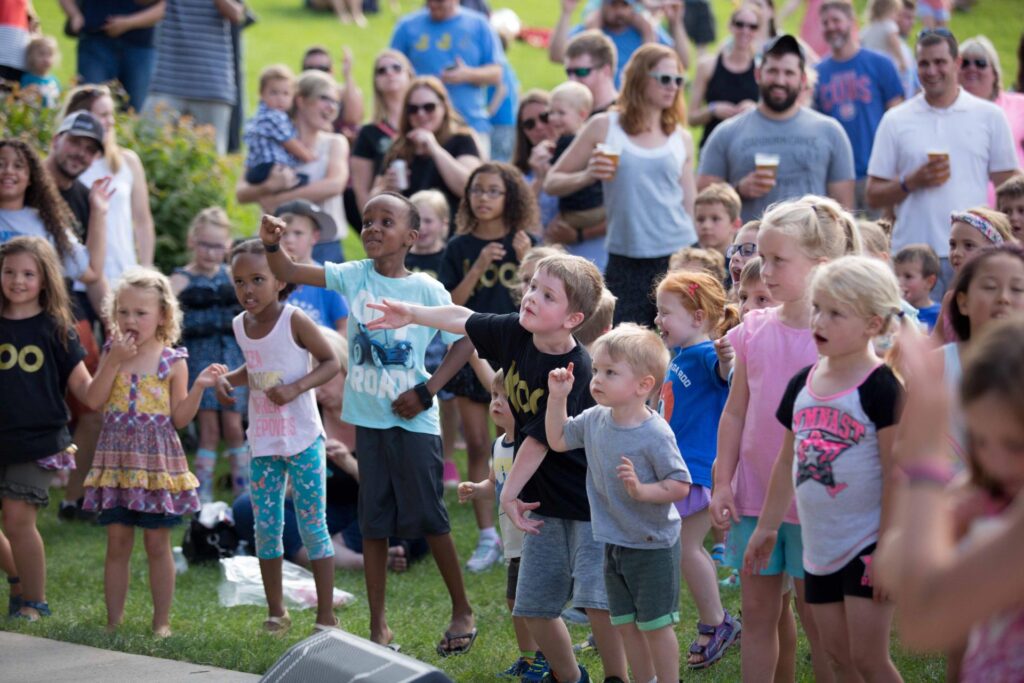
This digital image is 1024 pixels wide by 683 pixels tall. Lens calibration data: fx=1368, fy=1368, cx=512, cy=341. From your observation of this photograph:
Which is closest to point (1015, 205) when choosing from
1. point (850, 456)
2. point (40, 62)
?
point (850, 456)

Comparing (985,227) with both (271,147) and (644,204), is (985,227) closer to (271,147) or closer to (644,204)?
(644,204)

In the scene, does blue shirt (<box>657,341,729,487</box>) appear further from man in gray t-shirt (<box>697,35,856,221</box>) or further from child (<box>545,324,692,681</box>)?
man in gray t-shirt (<box>697,35,856,221</box>)

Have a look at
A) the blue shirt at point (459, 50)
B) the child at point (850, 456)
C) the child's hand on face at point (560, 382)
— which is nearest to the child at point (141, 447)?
the child's hand on face at point (560, 382)

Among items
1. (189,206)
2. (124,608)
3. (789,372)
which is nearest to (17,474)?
(124,608)

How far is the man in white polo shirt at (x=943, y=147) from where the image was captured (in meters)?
8.19

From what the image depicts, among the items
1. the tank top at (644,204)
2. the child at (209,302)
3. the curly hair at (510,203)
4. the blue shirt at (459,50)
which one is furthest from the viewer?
the blue shirt at (459,50)

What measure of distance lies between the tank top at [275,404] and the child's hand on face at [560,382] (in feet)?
6.08

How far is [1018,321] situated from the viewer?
279 cm

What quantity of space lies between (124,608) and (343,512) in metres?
1.60

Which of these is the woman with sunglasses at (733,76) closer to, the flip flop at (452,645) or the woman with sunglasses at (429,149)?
the woman with sunglasses at (429,149)

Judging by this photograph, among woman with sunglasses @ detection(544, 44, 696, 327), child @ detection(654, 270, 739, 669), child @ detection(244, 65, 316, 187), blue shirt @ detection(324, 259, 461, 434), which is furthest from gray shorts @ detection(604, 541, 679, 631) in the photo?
child @ detection(244, 65, 316, 187)

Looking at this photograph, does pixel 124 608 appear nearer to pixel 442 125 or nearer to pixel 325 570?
pixel 325 570

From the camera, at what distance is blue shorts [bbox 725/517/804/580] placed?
4684 millimetres

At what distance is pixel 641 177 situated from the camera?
8.30 metres
